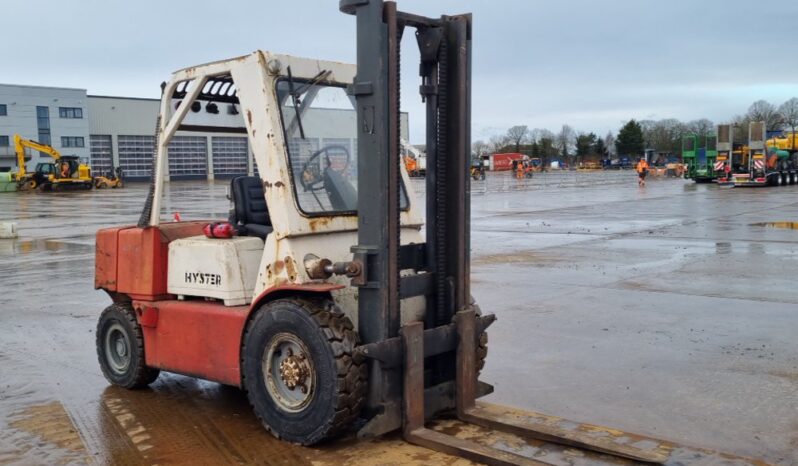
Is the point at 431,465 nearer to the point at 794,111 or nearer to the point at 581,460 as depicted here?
the point at 581,460

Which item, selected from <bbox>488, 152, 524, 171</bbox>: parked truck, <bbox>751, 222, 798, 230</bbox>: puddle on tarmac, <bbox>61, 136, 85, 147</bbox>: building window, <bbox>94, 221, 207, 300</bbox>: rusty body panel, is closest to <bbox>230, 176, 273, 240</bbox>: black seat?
<bbox>94, 221, 207, 300</bbox>: rusty body panel

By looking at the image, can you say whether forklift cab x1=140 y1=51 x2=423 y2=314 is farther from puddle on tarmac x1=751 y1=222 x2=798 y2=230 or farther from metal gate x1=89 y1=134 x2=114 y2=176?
metal gate x1=89 y1=134 x2=114 y2=176

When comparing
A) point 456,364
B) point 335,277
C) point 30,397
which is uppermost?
point 335,277

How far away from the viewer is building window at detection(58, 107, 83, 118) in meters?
73.3

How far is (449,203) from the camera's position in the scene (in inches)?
181

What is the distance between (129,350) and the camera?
18.6 ft

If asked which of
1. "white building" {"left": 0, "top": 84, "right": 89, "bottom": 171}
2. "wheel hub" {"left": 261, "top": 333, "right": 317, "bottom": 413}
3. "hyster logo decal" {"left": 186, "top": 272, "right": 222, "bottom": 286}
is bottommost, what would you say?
"wheel hub" {"left": 261, "top": 333, "right": 317, "bottom": 413}

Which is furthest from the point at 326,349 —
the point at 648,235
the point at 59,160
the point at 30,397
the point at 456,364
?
the point at 59,160

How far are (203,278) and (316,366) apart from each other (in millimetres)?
1294

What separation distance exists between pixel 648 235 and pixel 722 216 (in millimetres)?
5552

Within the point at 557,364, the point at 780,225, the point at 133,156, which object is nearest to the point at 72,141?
the point at 133,156

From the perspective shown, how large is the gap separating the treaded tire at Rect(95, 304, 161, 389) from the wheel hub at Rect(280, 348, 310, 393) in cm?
170

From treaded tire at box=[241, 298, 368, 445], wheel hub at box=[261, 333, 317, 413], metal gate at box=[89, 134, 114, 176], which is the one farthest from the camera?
metal gate at box=[89, 134, 114, 176]

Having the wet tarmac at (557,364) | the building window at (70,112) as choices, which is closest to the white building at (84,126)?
the building window at (70,112)
